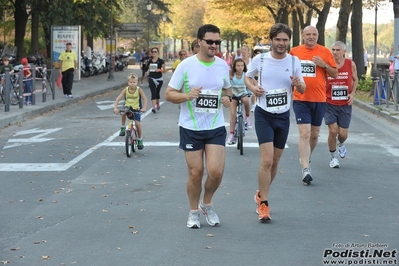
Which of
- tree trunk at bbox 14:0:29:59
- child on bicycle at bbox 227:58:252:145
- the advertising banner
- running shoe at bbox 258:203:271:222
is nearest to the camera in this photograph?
running shoe at bbox 258:203:271:222

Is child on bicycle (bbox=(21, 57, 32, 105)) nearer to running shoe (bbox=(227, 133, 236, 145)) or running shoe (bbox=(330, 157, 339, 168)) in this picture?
running shoe (bbox=(227, 133, 236, 145))

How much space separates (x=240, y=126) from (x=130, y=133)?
1.77 metres

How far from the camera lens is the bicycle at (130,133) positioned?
1345cm

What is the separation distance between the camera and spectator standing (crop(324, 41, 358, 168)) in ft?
40.6

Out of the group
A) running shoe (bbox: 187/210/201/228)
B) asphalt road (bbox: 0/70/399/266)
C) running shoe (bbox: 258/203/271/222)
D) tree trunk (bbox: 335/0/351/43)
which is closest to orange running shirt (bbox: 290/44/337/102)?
asphalt road (bbox: 0/70/399/266)

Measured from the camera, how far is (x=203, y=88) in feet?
25.7

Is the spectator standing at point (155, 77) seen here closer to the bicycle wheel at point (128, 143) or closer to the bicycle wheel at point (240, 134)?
the bicycle wheel at point (240, 134)

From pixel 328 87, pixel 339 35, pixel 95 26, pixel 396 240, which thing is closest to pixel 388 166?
pixel 328 87

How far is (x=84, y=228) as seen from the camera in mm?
7949

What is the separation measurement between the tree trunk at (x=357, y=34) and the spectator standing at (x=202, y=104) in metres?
27.1

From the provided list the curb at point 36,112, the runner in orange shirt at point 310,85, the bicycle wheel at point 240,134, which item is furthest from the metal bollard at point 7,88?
the runner in orange shirt at point 310,85

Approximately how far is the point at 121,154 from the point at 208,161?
236 inches

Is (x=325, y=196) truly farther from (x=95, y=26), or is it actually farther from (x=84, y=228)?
(x=95, y=26)

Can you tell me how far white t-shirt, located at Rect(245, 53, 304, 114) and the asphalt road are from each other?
3.57 ft
